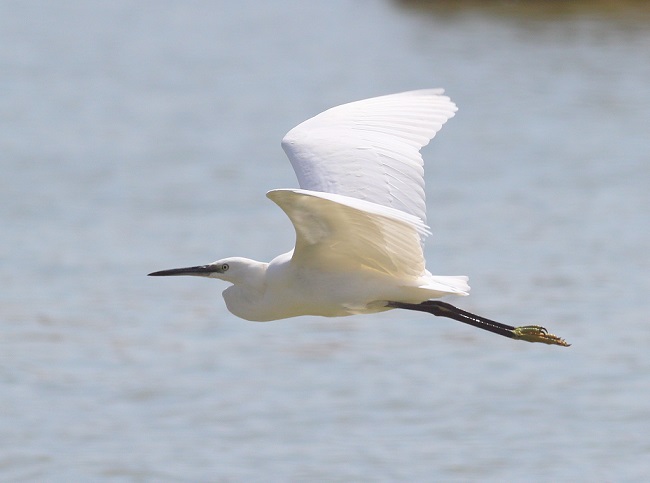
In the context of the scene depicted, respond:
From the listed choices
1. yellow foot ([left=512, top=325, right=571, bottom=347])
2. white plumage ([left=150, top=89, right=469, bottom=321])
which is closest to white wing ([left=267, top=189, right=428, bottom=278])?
white plumage ([left=150, top=89, right=469, bottom=321])

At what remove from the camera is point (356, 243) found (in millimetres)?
5320

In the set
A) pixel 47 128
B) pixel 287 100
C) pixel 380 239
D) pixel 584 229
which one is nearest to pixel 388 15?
pixel 287 100

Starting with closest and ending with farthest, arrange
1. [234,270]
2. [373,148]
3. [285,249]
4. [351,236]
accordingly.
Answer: [351,236]
[234,270]
[373,148]
[285,249]

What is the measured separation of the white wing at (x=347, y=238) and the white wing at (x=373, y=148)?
0.99 ft

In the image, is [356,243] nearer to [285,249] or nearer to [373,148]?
[373,148]

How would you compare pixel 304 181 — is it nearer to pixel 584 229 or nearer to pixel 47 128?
pixel 584 229

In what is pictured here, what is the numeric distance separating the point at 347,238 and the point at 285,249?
578 cm

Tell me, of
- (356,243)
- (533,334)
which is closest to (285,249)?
(533,334)

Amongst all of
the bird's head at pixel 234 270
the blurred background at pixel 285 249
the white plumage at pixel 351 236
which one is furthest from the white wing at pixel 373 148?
the blurred background at pixel 285 249

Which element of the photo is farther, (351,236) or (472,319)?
(472,319)

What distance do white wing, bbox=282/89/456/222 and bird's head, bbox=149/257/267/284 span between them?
0.40 metres

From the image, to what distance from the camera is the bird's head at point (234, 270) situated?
5.78m

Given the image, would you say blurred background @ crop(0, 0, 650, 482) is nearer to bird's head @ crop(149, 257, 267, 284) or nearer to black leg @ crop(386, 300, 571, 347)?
black leg @ crop(386, 300, 571, 347)

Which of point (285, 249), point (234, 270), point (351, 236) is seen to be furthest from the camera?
point (285, 249)
